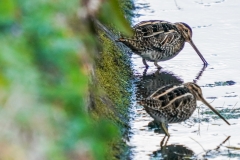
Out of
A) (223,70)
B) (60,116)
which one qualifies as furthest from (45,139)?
(223,70)

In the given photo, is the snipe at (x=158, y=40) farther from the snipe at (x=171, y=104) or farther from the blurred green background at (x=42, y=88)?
the blurred green background at (x=42, y=88)

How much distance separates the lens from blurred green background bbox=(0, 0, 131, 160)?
2225 mm

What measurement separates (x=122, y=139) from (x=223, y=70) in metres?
2.58

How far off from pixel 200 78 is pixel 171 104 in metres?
1.70

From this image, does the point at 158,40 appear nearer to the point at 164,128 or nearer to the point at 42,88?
the point at 164,128

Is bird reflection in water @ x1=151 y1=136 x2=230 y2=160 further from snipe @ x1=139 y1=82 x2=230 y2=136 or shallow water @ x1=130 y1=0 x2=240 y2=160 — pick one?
snipe @ x1=139 y1=82 x2=230 y2=136

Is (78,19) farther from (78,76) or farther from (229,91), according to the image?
(229,91)

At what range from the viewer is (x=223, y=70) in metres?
9.16

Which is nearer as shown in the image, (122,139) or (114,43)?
(122,139)

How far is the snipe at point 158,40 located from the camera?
9562 millimetres

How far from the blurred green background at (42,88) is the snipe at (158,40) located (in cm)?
716

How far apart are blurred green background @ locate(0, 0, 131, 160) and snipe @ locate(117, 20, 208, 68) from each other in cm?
716

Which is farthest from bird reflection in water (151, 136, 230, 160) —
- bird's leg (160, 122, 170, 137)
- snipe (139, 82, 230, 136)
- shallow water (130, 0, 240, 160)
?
snipe (139, 82, 230, 136)

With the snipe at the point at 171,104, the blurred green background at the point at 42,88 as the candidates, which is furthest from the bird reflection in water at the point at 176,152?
the blurred green background at the point at 42,88
